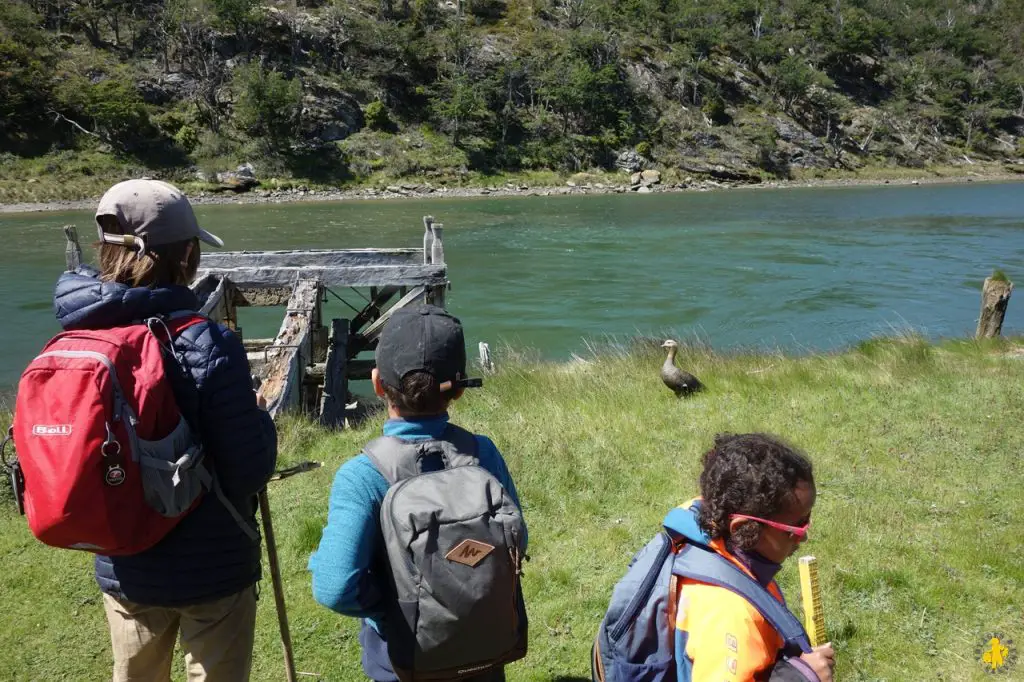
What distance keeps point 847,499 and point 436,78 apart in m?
72.2

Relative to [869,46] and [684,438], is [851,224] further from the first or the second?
[869,46]

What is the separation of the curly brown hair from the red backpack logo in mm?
1403

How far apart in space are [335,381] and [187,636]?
5.87 m

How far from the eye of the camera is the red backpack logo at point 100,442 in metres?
1.71

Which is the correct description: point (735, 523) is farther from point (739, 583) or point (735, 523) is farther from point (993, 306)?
point (993, 306)

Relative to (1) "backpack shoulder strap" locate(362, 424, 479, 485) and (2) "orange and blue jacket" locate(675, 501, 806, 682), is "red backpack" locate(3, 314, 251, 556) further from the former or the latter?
(2) "orange and blue jacket" locate(675, 501, 806, 682)

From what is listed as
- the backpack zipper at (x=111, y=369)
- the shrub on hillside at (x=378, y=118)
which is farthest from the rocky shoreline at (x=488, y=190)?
the backpack zipper at (x=111, y=369)

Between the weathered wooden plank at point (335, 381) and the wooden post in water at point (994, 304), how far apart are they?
9.17 meters

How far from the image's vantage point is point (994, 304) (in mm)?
10539

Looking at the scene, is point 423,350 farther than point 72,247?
No

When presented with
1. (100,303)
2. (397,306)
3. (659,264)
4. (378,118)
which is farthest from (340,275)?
(378,118)

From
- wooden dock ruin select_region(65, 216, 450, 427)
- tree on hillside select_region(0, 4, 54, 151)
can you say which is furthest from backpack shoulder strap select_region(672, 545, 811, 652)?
tree on hillside select_region(0, 4, 54, 151)

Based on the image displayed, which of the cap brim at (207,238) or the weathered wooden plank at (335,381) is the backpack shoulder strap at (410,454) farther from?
the weathered wooden plank at (335,381)

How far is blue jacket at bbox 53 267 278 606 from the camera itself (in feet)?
6.32
